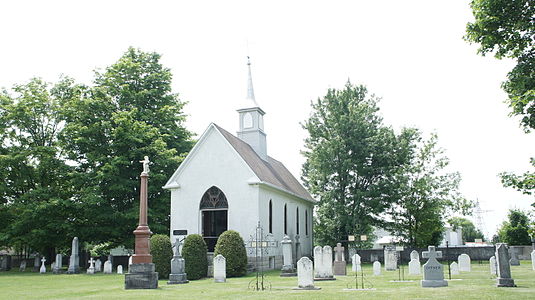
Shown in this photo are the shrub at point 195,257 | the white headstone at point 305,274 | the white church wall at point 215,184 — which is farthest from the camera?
the white church wall at point 215,184

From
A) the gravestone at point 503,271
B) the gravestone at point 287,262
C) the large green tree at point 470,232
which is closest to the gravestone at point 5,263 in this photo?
the gravestone at point 287,262

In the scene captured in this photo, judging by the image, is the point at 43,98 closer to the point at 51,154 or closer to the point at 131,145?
the point at 51,154

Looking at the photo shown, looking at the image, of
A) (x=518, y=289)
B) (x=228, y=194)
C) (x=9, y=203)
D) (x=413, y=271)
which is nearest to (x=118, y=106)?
(x=9, y=203)

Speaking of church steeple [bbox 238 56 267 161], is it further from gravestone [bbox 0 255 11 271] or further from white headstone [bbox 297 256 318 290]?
gravestone [bbox 0 255 11 271]

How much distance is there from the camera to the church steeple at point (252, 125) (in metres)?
34.9

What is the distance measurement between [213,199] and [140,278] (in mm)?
10878

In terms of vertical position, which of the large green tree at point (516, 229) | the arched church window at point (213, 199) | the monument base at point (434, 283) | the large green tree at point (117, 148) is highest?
the large green tree at point (117, 148)

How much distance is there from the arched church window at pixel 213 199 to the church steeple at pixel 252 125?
286 inches

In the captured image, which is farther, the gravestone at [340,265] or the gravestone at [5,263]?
the gravestone at [5,263]

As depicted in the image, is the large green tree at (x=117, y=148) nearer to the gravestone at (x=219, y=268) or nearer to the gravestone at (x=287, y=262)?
the gravestone at (x=287, y=262)

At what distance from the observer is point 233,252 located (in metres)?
24.2

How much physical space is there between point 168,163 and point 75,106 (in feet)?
26.2

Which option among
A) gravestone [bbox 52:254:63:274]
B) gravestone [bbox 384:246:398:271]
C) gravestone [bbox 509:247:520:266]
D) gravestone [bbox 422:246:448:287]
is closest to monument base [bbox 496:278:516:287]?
gravestone [bbox 422:246:448:287]

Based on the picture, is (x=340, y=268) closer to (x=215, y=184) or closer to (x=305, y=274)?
(x=305, y=274)
